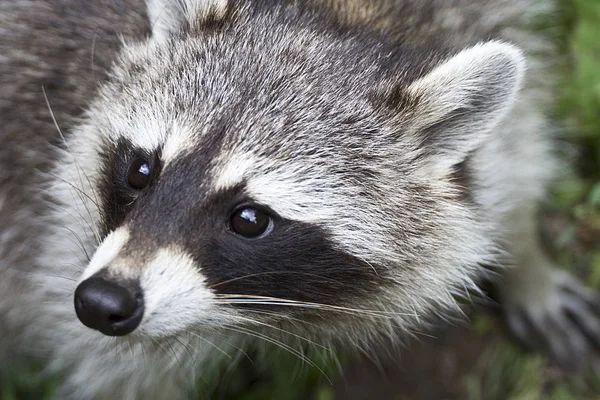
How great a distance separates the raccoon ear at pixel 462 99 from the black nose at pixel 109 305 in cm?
102

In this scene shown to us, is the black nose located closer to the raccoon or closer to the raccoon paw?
the raccoon

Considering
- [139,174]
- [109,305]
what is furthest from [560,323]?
[109,305]

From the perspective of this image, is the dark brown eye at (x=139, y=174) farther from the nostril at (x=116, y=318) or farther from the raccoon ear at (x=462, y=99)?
the raccoon ear at (x=462, y=99)

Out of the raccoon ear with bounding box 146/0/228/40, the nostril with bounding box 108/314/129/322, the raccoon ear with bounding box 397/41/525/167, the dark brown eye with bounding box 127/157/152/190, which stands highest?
the raccoon ear with bounding box 397/41/525/167

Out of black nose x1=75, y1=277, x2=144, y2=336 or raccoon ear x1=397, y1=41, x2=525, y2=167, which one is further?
raccoon ear x1=397, y1=41, x2=525, y2=167

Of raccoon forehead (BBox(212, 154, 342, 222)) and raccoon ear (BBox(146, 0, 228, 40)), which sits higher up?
raccoon ear (BBox(146, 0, 228, 40))

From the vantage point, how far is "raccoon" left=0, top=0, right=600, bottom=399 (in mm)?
2195

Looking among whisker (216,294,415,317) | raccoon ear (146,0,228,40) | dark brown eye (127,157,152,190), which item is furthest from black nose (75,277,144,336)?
raccoon ear (146,0,228,40)

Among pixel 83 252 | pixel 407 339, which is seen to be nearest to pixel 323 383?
pixel 407 339

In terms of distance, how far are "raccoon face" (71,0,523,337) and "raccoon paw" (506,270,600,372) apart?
144 centimetres

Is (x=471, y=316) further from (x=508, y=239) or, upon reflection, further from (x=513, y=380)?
(x=508, y=239)

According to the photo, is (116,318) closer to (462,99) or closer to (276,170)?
(276,170)

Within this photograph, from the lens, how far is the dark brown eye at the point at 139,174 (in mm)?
2297

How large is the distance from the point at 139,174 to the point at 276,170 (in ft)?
1.39
